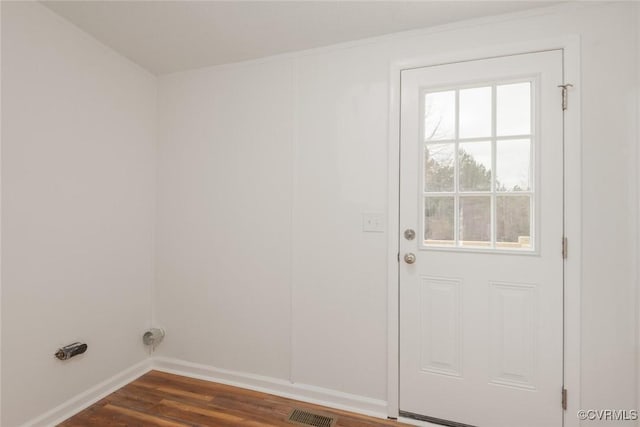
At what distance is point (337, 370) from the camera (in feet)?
6.93

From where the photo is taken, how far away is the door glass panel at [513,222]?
5.80 ft

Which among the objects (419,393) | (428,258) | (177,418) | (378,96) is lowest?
(177,418)

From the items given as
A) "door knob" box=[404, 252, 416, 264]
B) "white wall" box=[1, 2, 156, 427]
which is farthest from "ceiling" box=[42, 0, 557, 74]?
"door knob" box=[404, 252, 416, 264]

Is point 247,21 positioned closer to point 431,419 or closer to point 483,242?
point 483,242

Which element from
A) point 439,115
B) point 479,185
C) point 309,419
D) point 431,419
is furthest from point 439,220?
point 309,419

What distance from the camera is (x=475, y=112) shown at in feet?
6.07

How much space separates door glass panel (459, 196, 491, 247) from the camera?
1.83 m

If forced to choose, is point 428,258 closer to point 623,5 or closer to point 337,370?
point 337,370

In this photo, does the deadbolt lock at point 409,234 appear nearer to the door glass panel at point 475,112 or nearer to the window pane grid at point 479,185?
the window pane grid at point 479,185

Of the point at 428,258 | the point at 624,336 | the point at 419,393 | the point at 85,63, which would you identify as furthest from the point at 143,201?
the point at 624,336

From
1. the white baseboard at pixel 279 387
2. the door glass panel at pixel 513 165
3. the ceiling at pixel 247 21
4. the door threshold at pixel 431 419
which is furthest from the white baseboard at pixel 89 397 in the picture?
the door glass panel at pixel 513 165

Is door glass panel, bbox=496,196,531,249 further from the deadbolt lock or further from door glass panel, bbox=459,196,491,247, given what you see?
the deadbolt lock

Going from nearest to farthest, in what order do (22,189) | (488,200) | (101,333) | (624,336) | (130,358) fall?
(624,336), (22,189), (488,200), (101,333), (130,358)

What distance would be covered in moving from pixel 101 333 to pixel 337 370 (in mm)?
1577
